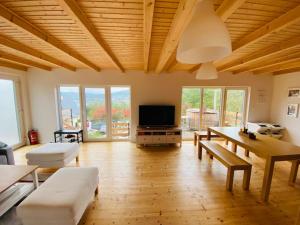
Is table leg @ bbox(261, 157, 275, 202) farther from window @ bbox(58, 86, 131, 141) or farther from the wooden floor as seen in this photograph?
window @ bbox(58, 86, 131, 141)

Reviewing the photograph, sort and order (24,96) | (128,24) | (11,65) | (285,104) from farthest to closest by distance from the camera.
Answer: (285,104), (24,96), (11,65), (128,24)

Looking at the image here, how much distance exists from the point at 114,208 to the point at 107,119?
3.17 m

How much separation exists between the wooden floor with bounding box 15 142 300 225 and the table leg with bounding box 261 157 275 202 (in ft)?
0.36

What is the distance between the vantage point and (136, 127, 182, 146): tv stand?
4.41 meters

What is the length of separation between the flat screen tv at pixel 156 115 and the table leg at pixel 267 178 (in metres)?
2.79

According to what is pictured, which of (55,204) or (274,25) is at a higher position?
(274,25)

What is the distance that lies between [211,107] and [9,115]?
235 inches

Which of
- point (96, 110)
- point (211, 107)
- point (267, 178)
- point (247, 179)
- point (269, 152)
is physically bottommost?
point (247, 179)

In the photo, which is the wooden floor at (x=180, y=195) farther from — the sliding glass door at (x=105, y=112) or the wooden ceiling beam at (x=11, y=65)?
the wooden ceiling beam at (x=11, y=65)

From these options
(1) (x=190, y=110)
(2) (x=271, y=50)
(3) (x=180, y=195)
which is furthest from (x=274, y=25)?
(1) (x=190, y=110)

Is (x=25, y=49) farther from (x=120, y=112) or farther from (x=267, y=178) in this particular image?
(x=267, y=178)

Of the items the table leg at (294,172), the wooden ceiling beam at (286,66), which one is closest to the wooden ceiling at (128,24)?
the wooden ceiling beam at (286,66)

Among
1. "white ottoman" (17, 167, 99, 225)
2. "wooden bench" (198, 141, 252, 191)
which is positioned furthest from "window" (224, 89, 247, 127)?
"white ottoman" (17, 167, 99, 225)

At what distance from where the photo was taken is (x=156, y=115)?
4656 mm
